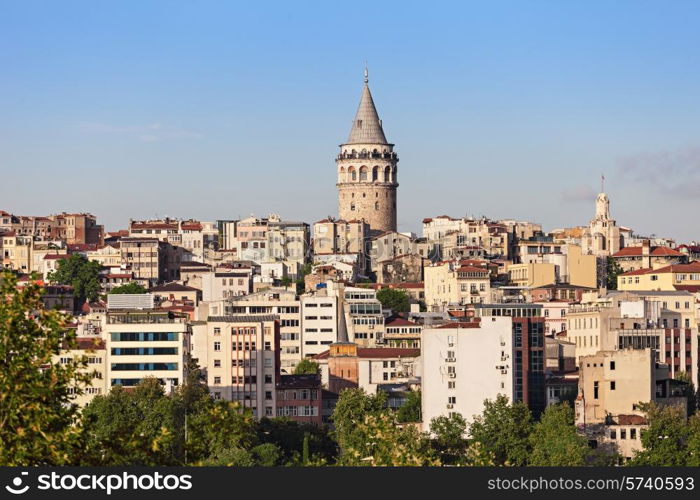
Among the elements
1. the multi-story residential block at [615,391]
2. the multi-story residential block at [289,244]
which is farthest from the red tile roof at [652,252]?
the multi-story residential block at [615,391]

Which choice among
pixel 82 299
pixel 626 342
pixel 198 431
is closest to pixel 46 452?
pixel 198 431

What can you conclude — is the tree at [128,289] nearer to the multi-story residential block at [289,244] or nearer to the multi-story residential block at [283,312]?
the multi-story residential block at [283,312]

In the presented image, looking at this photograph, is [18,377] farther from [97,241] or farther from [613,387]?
[97,241]

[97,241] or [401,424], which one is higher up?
[97,241]

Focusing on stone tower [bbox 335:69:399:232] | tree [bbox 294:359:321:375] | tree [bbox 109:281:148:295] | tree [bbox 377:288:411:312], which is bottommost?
tree [bbox 294:359:321:375]

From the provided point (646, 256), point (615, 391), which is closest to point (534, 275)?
point (646, 256)

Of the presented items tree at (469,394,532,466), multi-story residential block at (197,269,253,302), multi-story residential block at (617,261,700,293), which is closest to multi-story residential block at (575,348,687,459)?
tree at (469,394,532,466)

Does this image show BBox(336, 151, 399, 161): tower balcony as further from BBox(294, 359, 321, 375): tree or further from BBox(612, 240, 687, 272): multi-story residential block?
BBox(294, 359, 321, 375): tree
